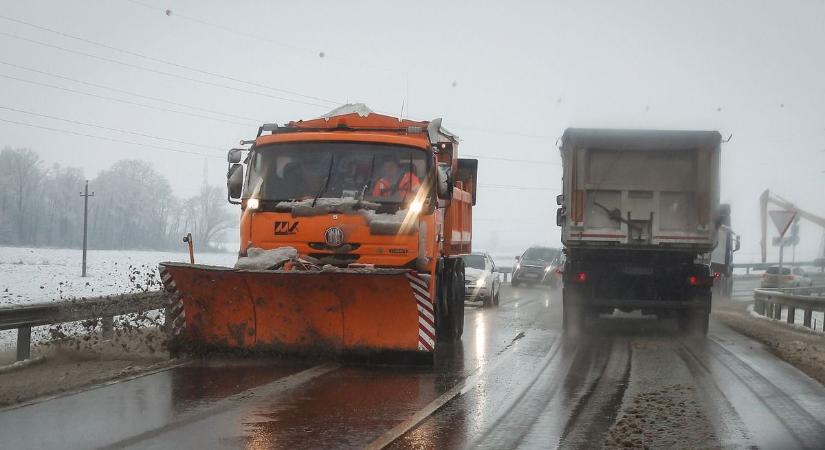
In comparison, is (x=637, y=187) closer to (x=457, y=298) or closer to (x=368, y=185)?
(x=457, y=298)

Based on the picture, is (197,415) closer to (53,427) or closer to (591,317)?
(53,427)

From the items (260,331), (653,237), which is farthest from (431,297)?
(653,237)

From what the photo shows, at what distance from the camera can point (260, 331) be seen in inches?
428

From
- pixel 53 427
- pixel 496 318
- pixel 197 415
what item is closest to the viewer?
pixel 53 427

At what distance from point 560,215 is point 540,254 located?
20748 mm

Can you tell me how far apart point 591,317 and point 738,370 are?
947 centimetres

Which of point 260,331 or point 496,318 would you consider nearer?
point 260,331

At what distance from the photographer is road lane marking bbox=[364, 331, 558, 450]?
6719 mm

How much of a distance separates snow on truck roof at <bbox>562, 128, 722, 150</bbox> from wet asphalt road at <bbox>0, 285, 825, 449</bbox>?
15.1ft

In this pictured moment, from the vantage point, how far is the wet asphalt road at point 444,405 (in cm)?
687

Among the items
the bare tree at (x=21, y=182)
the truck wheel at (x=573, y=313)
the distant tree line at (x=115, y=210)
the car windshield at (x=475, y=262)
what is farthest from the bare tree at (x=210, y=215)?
the truck wheel at (x=573, y=313)

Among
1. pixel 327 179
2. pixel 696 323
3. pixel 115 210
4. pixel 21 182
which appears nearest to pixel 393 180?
pixel 327 179

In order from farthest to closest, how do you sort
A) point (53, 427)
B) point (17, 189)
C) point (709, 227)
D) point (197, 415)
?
point (17, 189) < point (709, 227) < point (197, 415) < point (53, 427)

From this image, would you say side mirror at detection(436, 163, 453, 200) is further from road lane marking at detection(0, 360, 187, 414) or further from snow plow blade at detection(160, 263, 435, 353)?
road lane marking at detection(0, 360, 187, 414)
